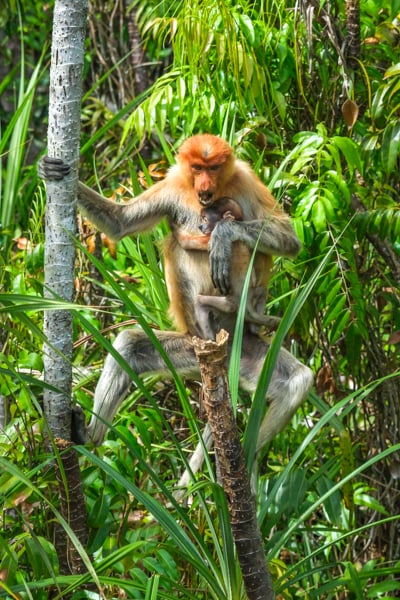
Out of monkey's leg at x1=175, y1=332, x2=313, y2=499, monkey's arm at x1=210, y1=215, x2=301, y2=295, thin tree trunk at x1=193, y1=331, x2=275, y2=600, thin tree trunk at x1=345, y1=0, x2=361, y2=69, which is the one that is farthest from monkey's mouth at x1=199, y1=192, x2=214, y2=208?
thin tree trunk at x1=193, y1=331, x2=275, y2=600

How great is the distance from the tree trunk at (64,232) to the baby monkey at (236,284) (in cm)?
131

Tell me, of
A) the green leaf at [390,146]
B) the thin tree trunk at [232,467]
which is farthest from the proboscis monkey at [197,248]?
the thin tree trunk at [232,467]

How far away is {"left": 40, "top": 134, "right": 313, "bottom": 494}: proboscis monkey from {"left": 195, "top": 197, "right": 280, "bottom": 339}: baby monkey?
4 cm

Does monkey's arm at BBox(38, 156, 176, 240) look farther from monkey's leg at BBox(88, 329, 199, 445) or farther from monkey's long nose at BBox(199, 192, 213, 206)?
monkey's leg at BBox(88, 329, 199, 445)

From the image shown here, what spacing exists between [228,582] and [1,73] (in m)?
6.91

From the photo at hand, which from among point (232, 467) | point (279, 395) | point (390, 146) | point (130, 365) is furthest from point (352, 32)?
point (232, 467)

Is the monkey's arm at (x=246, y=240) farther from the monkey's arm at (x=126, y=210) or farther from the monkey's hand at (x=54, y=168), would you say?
the monkey's hand at (x=54, y=168)

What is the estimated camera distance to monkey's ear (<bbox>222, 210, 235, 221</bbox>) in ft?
15.8

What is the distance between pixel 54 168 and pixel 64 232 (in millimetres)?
233

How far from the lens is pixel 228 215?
15.9ft

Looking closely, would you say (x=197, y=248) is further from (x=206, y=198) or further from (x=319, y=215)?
(x=319, y=215)

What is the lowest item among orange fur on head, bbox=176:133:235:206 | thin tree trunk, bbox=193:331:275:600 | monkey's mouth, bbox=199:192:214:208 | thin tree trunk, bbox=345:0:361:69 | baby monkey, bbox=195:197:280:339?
thin tree trunk, bbox=193:331:275:600

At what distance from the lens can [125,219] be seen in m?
4.91

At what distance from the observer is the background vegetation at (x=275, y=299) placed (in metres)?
3.97
